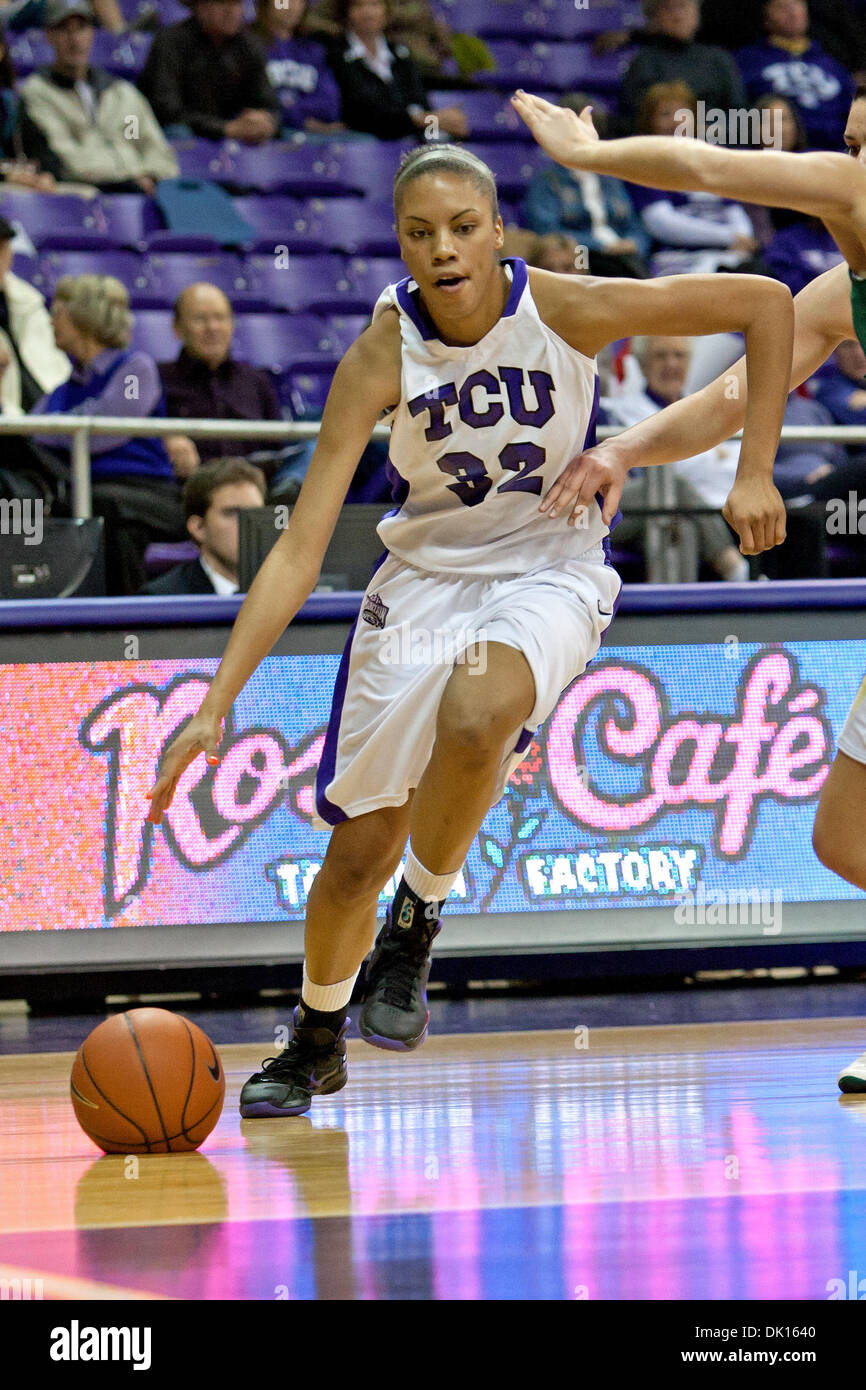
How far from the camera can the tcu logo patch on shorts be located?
4.07m

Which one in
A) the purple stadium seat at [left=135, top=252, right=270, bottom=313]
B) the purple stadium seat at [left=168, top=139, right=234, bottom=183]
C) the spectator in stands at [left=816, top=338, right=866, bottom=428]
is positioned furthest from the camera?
the purple stadium seat at [left=168, top=139, right=234, bottom=183]

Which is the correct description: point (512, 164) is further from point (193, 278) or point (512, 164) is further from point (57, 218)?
point (57, 218)

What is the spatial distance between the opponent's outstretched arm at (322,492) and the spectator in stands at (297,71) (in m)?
8.39

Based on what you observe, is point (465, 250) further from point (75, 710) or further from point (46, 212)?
point (46, 212)

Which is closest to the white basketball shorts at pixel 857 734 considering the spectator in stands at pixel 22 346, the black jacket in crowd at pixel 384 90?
the spectator in stands at pixel 22 346

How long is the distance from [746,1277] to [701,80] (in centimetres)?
1062

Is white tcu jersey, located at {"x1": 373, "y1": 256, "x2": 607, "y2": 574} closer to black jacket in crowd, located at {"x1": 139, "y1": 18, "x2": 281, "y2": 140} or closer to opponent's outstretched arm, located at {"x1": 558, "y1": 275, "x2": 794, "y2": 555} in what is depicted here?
opponent's outstretched arm, located at {"x1": 558, "y1": 275, "x2": 794, "y2": 555}

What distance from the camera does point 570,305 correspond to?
404cm

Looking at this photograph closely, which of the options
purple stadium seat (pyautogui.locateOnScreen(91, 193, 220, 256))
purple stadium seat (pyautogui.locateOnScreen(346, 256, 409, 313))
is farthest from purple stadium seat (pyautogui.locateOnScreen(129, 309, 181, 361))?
purple stadium seat (pyautogui.locateOnScreen(346, 256, 409, 313))

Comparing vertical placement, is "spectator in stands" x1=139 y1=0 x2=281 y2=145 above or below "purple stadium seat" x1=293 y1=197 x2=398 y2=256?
above

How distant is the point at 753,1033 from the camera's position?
547 centimetres

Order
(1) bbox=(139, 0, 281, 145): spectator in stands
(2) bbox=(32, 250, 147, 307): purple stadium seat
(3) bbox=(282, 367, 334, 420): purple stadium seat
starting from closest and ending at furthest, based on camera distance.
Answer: (3) bbox=(282, 367, 334, 420): purple stadium seat
(2) bbox=(32, 250, 147, 307): purple stadium seat
(1) bbox=(139, 0, 281, 145): spectator in stands

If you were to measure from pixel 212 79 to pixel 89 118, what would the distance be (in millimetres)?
1023

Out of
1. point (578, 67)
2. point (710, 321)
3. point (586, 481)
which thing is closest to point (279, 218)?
point (578, 67)
